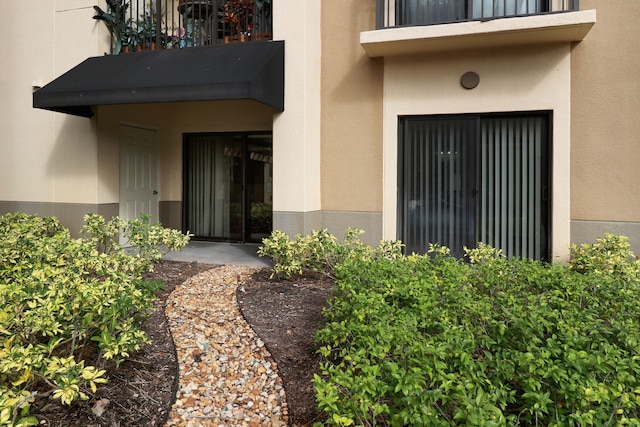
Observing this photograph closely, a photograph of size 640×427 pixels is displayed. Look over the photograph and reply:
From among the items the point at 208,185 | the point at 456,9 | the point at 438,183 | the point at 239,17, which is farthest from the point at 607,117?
the point at 208,185

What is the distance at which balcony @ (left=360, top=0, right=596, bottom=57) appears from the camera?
586 centimetres

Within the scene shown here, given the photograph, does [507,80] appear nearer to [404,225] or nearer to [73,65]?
[404,225]

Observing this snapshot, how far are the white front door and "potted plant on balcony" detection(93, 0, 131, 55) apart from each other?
1.55 m

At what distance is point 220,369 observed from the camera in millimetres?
3428

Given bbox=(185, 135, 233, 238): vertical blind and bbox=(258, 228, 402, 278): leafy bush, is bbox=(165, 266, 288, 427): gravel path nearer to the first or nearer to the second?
bbox=(258, 228, 402, 278): leafy bush

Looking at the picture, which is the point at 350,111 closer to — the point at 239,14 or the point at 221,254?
the point at 239,14

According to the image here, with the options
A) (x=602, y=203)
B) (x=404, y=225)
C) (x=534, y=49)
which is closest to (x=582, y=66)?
(x=534, y=49)

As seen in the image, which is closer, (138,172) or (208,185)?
(138,172)

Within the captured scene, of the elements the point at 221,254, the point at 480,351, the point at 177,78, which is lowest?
the point at 480,351

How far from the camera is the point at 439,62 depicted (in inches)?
270

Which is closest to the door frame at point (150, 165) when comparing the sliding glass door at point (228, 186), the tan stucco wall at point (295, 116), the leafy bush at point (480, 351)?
the sliding glass door at point (228, 186)

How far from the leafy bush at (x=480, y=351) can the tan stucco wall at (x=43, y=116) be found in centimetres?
604

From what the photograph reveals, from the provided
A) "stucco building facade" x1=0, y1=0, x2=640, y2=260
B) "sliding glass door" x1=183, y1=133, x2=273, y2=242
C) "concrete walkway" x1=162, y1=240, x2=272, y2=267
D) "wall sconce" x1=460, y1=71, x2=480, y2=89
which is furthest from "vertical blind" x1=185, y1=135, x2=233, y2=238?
"wall sconce" x1=460, y1=71, x2=480, y2=89

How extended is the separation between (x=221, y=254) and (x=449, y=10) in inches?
225
